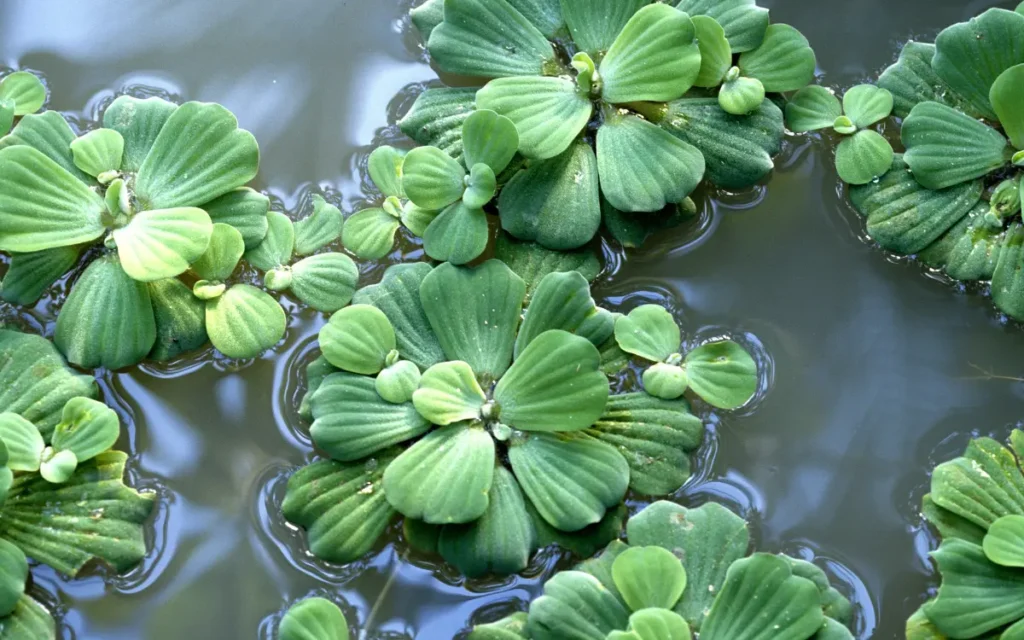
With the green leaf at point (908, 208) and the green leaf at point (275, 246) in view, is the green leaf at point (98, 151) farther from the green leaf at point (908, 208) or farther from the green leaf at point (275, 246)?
the green leaf at point (908, 208)

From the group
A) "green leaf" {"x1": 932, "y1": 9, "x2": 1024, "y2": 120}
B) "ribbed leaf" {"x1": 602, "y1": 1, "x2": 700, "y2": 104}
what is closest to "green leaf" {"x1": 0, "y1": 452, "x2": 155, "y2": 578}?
"ribbed leaf" {"x1": 602, "y1": 1, "x2": 700, "y2": 104}

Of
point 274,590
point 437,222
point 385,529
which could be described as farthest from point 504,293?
point 274,590

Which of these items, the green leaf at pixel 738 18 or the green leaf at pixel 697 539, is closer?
the green leaf at pixel 697 539

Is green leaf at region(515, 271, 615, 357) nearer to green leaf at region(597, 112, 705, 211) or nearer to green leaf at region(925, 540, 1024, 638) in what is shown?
green leaf at region(597, 112, 705, 211)

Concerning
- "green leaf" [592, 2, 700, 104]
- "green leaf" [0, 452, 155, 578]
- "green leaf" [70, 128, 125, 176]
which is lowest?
"green leaf" [0, 452, 155, 578]

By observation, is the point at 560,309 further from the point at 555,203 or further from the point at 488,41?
the point at 488,41

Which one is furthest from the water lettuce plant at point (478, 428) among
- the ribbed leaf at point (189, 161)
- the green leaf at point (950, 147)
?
the green leaf at point (950, 147)
